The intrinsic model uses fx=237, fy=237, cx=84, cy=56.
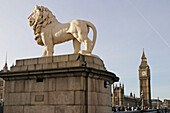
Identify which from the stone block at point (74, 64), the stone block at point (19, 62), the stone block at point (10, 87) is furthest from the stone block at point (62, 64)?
the stone block at point (10, 87)

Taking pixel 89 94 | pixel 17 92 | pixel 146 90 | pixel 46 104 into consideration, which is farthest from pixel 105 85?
pixel 146 90

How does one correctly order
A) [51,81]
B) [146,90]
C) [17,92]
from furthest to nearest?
[146,90] → [17,92] → [51,81]

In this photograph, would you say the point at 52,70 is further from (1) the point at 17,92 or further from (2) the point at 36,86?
(1) the point at 17,92

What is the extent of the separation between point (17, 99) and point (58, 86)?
1.77 meters

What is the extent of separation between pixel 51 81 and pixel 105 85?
1938mm

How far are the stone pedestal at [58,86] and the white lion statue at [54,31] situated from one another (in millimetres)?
892

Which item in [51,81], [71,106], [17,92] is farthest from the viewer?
[17,92]

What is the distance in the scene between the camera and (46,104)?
315 inches

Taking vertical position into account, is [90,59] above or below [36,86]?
above

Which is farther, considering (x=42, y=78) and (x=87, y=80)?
(x=42, y=78)

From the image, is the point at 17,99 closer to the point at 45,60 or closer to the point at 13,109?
the point at 13,109

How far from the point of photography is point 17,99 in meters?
8.59

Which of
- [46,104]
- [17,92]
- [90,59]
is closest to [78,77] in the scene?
[90,59]

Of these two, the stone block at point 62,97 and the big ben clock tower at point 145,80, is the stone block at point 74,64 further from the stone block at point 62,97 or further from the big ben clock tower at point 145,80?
the big ben clock tower at point 145,80
